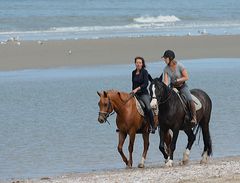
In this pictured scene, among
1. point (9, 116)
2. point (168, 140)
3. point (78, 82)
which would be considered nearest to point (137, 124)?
point (168, 140)

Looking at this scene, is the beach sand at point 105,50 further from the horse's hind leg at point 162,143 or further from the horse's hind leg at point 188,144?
the horse's hind leg at point 162,143

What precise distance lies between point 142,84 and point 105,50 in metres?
19.7

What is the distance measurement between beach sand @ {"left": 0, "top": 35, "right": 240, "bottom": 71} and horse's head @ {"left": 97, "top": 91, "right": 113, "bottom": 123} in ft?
50.8

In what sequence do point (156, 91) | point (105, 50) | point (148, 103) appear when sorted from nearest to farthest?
point (156, 91), point (148, 103), point (105, 50)

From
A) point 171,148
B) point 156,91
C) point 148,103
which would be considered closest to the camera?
point 156,91

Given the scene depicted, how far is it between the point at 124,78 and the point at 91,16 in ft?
118

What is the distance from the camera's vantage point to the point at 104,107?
1418 centimetres

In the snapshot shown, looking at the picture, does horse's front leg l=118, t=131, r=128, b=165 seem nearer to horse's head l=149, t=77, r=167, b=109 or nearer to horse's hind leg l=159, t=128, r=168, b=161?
horse's hind leg l=159, t=128, r=168, b=161

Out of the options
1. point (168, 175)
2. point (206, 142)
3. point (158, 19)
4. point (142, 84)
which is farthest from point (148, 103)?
point (158, 19)

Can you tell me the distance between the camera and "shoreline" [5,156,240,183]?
12.2m

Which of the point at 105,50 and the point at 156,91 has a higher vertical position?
the point at 105,50

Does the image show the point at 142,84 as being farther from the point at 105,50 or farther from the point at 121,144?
the point at 105,50

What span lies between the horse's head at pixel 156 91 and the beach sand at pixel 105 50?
1589 centimetres

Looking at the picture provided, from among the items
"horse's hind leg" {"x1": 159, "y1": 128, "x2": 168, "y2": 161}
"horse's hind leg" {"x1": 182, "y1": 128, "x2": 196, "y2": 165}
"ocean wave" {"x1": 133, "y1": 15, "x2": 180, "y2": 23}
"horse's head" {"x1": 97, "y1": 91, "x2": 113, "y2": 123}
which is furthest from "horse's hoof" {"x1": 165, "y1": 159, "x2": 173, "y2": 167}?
"ocean wave" {"x1": 133, "y1": 15, "x2": 180, "y2": 23}
